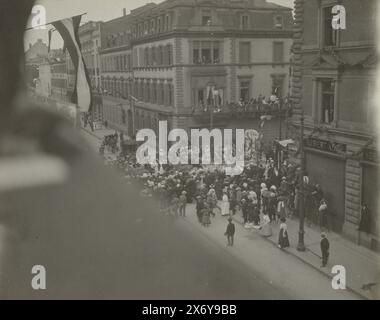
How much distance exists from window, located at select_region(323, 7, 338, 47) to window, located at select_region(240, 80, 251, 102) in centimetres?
326

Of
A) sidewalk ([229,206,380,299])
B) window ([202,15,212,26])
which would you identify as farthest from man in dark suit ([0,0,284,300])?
window ([202,15,212,26])

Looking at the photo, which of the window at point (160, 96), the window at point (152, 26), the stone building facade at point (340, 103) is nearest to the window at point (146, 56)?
the window at point (152, 26)

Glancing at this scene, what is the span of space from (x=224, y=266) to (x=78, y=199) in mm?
5900

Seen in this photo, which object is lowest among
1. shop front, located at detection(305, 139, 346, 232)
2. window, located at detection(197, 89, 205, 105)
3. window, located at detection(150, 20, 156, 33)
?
shop front, located at detection(305, 139, 346, 232)

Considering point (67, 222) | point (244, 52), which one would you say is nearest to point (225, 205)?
point (244, 52)

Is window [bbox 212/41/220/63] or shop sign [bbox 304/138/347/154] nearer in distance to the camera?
window [bbox 212/41/220/63]

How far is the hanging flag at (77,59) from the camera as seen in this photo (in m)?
10.5

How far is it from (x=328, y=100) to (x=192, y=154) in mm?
5035

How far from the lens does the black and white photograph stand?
25.1 ft

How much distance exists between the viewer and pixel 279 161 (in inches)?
680

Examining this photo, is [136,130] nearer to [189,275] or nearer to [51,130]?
[189,275]

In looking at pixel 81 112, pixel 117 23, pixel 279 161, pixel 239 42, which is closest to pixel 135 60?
pixel 117 23

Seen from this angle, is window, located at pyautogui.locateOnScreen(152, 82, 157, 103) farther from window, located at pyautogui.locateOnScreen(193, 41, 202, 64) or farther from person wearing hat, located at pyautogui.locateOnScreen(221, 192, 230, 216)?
person wearing hat, located at pyautogui.locateOnScreen(221, 192, 230, 216)
